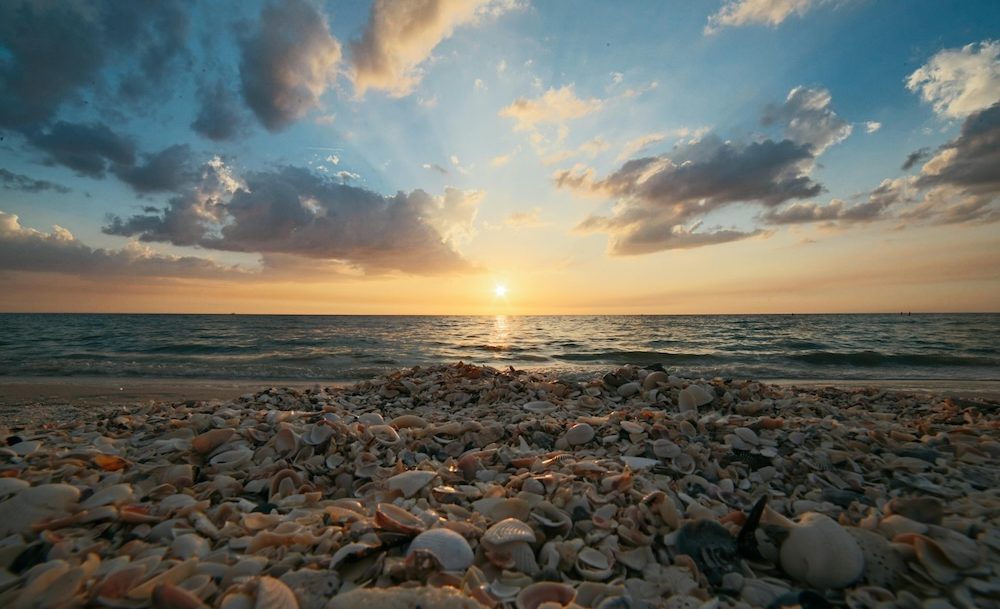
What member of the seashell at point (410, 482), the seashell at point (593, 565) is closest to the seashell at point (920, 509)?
the seashell at point (593, 565)

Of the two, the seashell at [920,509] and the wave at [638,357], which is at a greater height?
the seashell at [920,509]

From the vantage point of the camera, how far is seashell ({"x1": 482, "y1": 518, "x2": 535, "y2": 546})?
6.49 ft

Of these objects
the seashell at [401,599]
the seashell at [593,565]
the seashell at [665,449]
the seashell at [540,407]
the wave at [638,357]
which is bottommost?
the wave at [638,357]

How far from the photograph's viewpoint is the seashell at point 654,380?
233 inches

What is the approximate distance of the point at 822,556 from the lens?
74.8 inches

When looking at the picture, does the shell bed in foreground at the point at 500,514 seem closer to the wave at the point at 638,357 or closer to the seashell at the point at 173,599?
the seashell at the point at 173,599

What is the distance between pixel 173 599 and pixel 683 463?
10.2 feet

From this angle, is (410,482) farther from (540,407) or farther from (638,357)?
(638,357)

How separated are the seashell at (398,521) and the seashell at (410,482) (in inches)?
18.5

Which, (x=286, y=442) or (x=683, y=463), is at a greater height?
(x=286, y=442)

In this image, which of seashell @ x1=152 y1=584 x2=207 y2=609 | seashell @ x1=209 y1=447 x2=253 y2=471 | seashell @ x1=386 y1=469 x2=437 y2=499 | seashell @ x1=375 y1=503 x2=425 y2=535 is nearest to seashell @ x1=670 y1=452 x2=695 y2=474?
seashell @ x1=386 y1=469 x2=437 y2=499

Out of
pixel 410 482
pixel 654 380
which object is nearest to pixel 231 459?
pixel 410 482

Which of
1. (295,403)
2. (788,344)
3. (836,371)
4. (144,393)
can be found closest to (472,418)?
(295,403)

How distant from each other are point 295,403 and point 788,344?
2164cm
